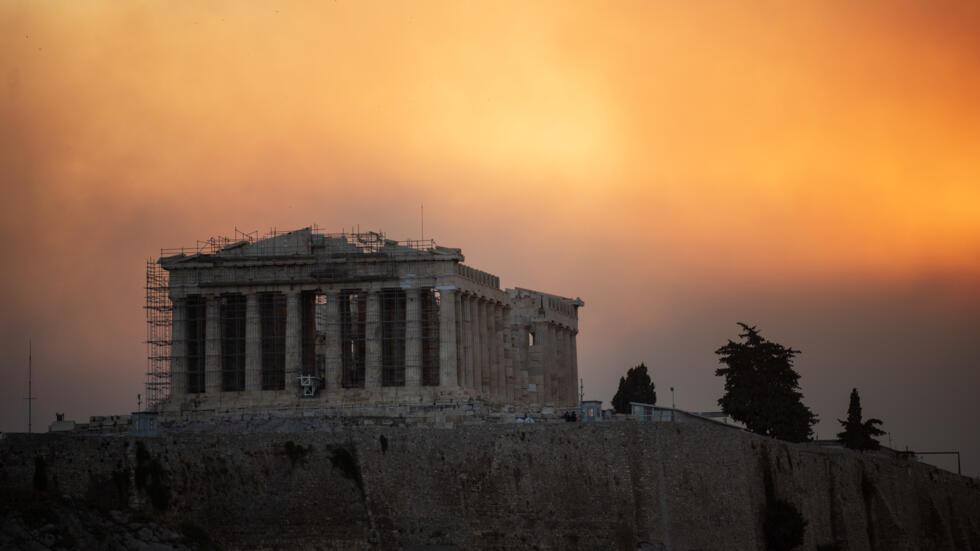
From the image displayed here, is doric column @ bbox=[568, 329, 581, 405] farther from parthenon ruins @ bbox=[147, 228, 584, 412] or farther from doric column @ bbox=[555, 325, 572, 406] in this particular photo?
parthenon ruins @ bbox=[147, 228, 584, 412]

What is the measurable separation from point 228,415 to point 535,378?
19.7m

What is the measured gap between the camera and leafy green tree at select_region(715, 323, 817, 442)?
103625mm

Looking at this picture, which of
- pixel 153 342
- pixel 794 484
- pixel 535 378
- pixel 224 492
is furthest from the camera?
pixel 535 378

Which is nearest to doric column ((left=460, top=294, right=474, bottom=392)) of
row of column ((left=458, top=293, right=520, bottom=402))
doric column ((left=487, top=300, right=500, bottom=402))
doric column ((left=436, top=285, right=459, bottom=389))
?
row of column ((left=458, top=293, right=520, bottom=402))

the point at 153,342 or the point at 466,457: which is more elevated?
the point at 153,342

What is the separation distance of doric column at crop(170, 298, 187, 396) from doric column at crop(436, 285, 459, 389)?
446 inches

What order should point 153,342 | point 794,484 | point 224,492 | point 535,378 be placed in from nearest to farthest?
1. point 224,492
2. point 794,484
3. point 153,342
4. point 535,378

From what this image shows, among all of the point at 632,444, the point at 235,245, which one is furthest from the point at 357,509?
the point at 235,245

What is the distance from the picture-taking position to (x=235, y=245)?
330 feet

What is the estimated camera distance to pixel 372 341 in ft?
A: 326

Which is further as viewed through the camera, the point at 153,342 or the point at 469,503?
the point at 153,342

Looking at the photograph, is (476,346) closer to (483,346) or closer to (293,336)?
(483,346)

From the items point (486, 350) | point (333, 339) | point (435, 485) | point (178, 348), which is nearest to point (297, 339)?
point (333, 339)

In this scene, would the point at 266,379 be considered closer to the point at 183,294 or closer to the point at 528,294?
the point at 183,294
